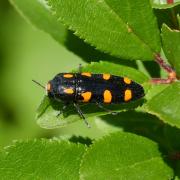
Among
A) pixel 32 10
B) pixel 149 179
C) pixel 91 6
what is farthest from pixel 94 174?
pixel 32 10

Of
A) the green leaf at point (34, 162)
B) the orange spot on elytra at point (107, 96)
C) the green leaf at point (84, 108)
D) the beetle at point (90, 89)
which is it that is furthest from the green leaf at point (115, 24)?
the green leaf at point (34, 162)

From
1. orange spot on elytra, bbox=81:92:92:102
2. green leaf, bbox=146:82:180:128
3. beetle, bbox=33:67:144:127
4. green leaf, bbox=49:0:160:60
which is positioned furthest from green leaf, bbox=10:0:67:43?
green leaf, bbox=146:82:180:128

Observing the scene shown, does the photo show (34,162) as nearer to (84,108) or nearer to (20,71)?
(84,108)

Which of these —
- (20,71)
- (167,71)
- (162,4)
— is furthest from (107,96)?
(20,71)

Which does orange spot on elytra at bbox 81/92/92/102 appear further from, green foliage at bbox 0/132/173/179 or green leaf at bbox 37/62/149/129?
green foliage at bbox 0/132/173/179

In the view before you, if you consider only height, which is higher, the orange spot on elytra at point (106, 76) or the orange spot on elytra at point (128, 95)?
the orange spot on elytra at point (106, 76)

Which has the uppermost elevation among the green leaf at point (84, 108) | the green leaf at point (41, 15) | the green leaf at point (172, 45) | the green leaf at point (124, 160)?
the green leaf at point (41, 15)

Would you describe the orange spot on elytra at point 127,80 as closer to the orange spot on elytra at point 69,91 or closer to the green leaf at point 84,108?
the green leaf at point 84,108
